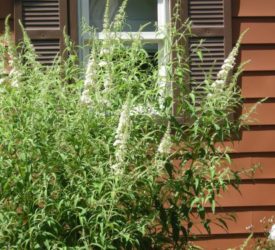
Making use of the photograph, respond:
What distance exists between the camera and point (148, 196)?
13.0ft

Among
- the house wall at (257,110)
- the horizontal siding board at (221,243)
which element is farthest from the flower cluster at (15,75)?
the horizontal siding board at (221,243)

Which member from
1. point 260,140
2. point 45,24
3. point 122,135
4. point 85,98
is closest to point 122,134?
point 122,135

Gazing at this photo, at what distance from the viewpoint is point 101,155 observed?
3891 mm

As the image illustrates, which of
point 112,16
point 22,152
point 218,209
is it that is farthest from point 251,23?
point 22,152

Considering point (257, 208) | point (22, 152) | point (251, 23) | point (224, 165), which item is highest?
point (251, 23)

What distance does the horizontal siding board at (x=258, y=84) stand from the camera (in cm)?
562

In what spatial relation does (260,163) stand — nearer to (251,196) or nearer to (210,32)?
(251,196)

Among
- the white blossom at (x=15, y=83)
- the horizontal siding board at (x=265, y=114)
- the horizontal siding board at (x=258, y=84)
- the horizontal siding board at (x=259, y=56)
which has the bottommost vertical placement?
the horizontal siding board at (x=265, y=114)

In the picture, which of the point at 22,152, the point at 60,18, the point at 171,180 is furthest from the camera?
the point at 60,18

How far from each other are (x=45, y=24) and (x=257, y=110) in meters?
1.64

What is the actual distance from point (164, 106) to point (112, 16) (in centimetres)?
179

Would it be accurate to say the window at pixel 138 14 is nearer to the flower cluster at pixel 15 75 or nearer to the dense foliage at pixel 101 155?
the dense foliage at pixel 101 155

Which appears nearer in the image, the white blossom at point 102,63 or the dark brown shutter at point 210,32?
the white blossom at point 102,63

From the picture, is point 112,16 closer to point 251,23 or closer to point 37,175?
point 251,23
